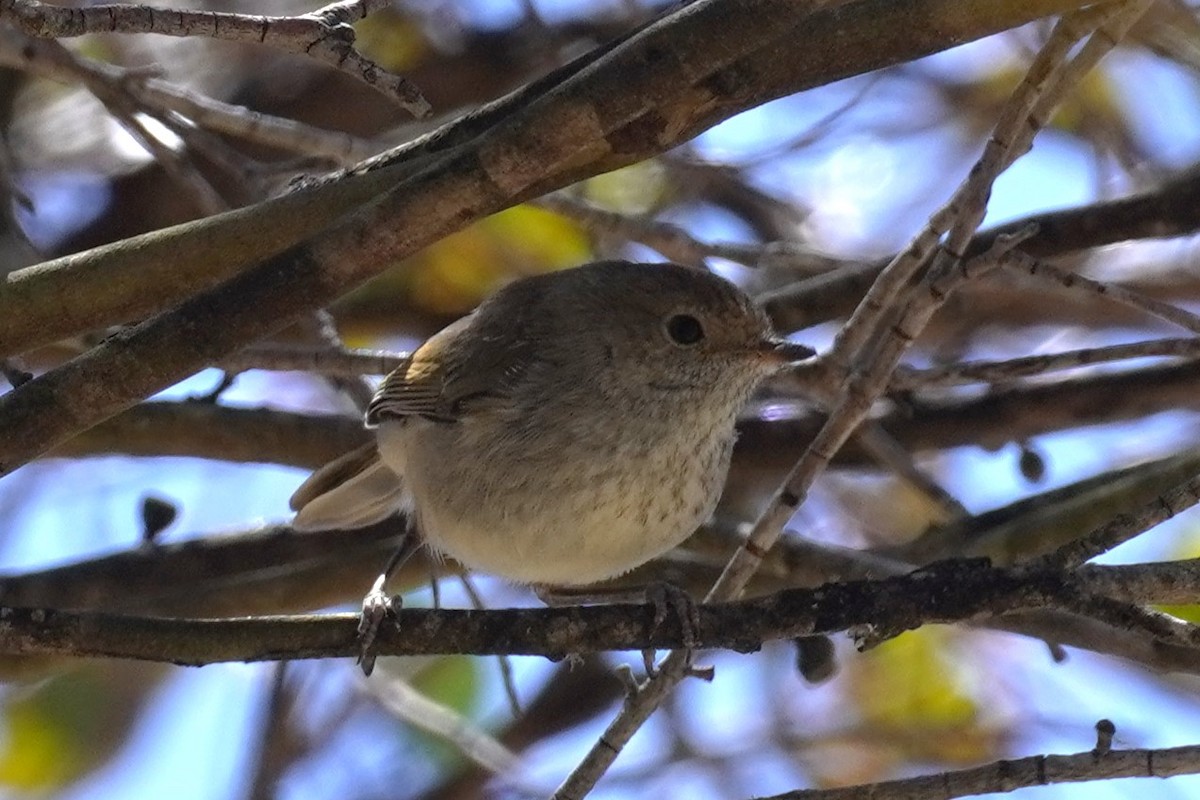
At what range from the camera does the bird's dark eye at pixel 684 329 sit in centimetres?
361

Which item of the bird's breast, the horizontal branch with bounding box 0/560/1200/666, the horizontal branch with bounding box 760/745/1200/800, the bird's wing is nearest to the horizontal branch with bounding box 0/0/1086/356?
the horizontal branch with bounding box 0/560/1200/666

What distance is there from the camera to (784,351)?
3.41 m

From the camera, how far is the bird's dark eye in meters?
3.61

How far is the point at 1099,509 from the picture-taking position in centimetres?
371

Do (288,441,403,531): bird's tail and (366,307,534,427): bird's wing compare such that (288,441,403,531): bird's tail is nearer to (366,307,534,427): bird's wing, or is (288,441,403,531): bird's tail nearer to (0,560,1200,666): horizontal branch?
(366,307,534,427): bird's wing

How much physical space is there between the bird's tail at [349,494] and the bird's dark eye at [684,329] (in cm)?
97

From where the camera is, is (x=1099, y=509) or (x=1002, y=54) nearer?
(x=1099, y=509)

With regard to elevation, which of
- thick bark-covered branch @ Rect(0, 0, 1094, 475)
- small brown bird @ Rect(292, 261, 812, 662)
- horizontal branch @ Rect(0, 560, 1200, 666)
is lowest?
horizontal branch @ Rect(0, 560, 1200, 666)

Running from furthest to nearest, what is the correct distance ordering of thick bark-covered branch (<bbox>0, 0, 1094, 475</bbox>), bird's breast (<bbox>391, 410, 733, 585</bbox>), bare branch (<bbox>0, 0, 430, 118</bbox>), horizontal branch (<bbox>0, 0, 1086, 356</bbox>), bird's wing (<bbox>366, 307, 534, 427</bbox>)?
bird's wing (<bbox>366, 307, 534, 427</bbox>) → bird's breast (<bbox>391, 410, 733, 585</bbox>) → horizontal branch (<bbox>0, 0, 1086, 356</bbox>) → thick bark-covered branch (<bbox>0, 0, 1094, 475</bbox>) → bare branch (<bbox>0, 0, 430, 118</bbox>)

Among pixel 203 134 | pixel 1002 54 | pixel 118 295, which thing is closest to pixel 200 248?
pixel 118 295

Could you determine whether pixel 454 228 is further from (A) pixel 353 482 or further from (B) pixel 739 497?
(B) pixel 739 497

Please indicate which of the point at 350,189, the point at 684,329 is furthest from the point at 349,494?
the point at 350,189

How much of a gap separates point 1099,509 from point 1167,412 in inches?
35.5

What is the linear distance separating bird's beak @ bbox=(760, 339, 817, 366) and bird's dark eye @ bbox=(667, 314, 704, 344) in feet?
0.61
